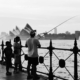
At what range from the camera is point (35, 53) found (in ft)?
21.4

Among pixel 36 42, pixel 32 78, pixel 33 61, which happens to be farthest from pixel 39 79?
pixel 36 42

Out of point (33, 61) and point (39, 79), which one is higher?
point (33, 61)

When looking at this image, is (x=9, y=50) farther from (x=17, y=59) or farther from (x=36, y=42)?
(x=36, y=42)

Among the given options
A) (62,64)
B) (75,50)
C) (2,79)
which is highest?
(75,50)

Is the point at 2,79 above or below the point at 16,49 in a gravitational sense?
below

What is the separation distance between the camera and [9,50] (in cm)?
796

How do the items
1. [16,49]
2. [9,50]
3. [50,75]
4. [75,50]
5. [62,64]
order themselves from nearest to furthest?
1. [75,50]
2. [62,64]
3. [50,75]
4. [9,50]
5. [16,49]

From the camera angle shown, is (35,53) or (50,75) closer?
(35,53)

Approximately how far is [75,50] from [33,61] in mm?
1314

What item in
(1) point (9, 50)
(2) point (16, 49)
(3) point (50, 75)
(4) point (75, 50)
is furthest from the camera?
(2) point (16, 49)

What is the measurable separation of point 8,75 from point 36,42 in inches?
87.4

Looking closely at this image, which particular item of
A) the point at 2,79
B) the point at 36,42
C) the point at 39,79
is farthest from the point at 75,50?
the point at 2,79

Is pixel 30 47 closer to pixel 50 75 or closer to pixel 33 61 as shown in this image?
pixel 33 61

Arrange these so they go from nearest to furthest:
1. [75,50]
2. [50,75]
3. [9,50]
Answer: [75,50] < [50,75] < [9,50]
